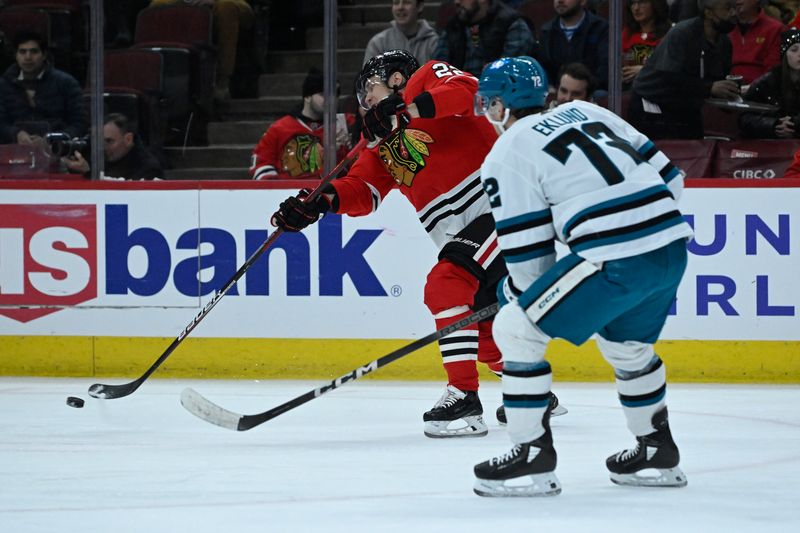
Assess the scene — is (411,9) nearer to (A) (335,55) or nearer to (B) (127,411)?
(A) (335,55)

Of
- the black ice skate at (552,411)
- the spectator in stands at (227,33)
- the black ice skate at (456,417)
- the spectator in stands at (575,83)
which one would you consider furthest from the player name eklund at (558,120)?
the spectator in stands at (227,33)

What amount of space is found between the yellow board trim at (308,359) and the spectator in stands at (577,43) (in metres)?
1.15

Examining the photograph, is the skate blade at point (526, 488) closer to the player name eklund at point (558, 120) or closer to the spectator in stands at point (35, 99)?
the player name eklund at point (558, 120)

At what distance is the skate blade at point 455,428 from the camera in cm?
387

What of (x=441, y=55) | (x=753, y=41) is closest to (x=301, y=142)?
(x=441, y=55)

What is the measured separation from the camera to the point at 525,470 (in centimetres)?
284

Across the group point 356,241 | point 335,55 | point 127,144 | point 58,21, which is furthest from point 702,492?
point 58,21

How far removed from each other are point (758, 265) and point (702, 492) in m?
2.46

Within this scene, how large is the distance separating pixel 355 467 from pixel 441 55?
2.55 m

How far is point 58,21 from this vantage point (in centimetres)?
568

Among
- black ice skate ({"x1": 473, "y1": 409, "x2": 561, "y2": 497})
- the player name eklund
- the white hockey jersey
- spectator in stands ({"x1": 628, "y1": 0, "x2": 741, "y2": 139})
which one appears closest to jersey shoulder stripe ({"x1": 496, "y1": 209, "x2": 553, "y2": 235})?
the white hockey jersey

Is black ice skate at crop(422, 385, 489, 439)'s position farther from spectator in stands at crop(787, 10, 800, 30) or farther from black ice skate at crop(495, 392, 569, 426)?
spectator in stands at crop(787, 10, 800, 30)

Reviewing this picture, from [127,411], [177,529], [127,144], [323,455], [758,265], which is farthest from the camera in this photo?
[127,144]

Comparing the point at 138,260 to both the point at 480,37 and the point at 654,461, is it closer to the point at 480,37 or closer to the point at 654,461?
the point at 480,37
